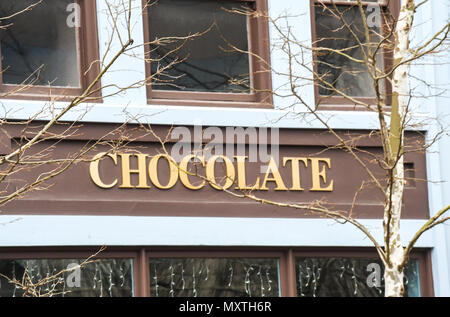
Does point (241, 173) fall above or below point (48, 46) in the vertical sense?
below

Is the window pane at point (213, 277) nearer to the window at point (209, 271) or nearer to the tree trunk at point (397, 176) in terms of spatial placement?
the window at point (209, 271)

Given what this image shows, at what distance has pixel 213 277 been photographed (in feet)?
36.6

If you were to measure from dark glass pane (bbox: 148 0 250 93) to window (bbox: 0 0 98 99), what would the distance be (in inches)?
27.6

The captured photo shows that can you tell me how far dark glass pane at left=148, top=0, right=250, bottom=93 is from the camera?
38.0 ft

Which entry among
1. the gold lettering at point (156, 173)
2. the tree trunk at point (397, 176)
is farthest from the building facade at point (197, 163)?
the tree trunk at point (397, 176)

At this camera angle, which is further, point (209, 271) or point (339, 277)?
point (339, 277)

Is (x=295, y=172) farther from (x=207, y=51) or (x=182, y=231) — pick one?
(x=207, y=51)

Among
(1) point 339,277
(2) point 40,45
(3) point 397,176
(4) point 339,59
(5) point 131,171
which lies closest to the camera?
(3) point 397,176

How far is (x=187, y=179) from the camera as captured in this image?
36.6 feet

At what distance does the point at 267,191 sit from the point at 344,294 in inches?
53.9

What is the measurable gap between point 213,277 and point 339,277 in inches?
55.7

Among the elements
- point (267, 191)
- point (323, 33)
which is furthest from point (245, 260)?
point (323, 33)

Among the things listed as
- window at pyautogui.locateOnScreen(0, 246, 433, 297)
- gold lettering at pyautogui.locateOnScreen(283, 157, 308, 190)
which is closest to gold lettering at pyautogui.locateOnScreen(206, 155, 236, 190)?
gold lettering at pyautogui.locateOnScreen(283, 157, 308, 190)

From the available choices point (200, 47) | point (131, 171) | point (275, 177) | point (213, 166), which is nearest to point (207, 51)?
point (200, 47)
